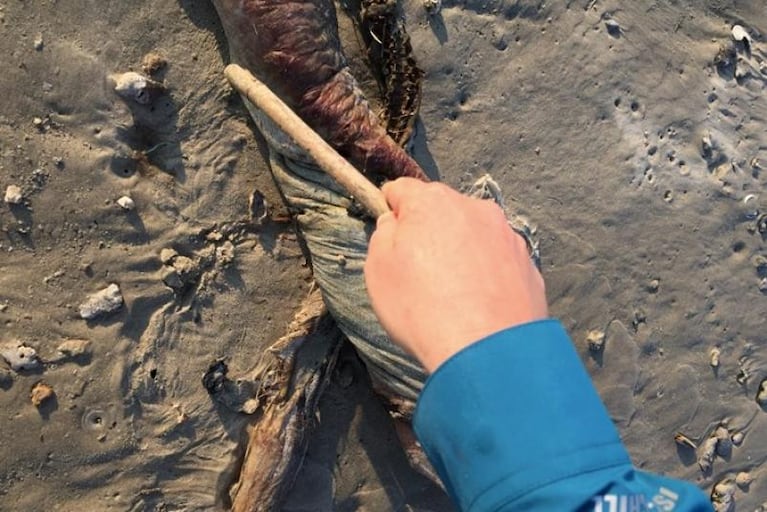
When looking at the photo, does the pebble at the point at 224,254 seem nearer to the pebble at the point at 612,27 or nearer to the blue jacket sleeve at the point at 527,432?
the blue jacket sleeve at the point at 527,432

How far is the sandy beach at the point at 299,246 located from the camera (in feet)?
11.6

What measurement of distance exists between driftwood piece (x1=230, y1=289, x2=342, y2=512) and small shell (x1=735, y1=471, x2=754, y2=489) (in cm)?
315

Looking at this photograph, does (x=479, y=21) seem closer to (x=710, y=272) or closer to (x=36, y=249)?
(x=710, y=272)

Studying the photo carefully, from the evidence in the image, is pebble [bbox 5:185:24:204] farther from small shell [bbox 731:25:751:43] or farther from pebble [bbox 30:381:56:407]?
small shell [bbox 731:25:751:43]

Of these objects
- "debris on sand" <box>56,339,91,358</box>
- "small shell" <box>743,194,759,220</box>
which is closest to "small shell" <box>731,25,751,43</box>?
"small shell" <box>743,194,759,220</box>

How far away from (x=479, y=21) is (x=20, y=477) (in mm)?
3591

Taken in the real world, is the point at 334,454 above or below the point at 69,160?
below

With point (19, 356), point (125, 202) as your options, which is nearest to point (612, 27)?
point (125, 202)

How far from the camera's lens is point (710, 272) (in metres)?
4.62

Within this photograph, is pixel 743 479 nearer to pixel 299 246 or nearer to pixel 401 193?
pixel 299 246

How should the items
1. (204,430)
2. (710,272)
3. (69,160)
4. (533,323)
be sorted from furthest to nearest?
(710,272), (204,430), (69,160), (533,323)

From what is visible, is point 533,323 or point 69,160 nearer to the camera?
point 533,323

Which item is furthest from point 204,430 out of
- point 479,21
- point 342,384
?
point 479,21

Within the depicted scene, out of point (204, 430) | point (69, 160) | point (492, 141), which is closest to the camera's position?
point (69, 160)
